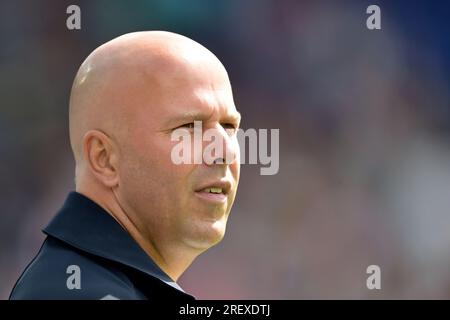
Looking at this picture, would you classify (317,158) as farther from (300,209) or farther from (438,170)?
(438,170)

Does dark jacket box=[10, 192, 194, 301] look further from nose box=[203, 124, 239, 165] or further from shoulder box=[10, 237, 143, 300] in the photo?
nose box=[203, 124, 239, 165]

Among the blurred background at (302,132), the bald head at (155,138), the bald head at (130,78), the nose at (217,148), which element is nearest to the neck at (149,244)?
the bald head at (155,138)

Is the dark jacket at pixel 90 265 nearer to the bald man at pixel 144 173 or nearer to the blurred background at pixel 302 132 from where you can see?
the bald man at pixel 144 173

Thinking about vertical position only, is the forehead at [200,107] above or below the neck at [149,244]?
above

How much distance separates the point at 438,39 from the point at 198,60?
14.7 feet

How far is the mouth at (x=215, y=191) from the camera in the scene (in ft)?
8.86

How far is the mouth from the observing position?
2.70 metres

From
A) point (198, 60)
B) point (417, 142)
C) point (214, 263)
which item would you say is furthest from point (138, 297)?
point (417, 142)

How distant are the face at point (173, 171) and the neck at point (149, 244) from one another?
0.05 feet

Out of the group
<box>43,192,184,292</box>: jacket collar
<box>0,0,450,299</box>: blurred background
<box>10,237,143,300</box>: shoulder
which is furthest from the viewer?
<box>0,0,450,299</box>: blurred background

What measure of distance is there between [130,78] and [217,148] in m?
0.32

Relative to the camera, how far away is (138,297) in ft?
8.39

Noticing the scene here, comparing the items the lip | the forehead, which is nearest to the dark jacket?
the lip

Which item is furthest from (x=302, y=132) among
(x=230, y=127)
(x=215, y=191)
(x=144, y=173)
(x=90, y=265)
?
(x=90, y=265)
